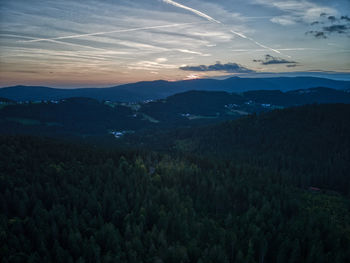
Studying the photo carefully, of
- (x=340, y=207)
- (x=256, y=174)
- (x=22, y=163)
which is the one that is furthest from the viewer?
(x=256, y=174)

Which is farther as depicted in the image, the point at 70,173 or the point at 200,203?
the point at 70,173

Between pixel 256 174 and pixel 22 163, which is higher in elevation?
pixel 22 163

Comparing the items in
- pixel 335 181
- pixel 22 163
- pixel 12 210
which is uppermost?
pixel 22 163

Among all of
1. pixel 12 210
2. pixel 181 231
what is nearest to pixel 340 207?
pixel 181 231

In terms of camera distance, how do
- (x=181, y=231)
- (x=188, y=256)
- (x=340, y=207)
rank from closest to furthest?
(x=188, y=256) < (x=181, y=231) < (x=340, y=207)

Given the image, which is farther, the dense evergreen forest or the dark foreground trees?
the dense evergreen forest

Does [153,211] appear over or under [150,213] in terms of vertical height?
over

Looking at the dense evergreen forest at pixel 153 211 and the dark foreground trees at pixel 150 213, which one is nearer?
the dark foreground trees at pixel 150 213

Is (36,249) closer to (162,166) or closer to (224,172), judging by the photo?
(162,166)
